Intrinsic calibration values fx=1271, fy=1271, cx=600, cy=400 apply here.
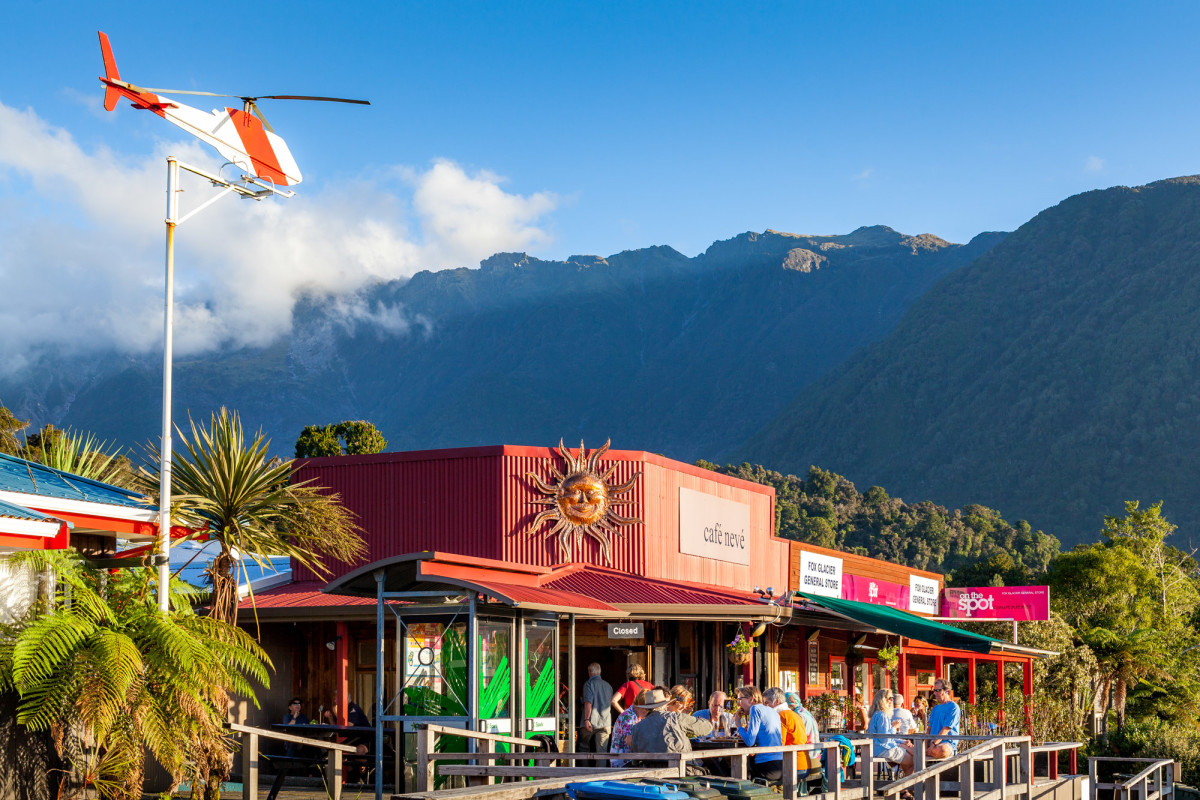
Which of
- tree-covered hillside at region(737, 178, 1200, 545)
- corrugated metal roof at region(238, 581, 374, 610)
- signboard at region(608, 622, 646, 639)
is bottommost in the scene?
signboard at region(608, 622, 646, 639)

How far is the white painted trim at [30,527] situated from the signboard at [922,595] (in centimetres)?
2628

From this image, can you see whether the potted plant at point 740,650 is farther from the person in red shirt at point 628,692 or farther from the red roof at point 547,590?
the person in red shirt at point 628,692

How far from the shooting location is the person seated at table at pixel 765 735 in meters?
11.6

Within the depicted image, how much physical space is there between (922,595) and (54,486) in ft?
88.7

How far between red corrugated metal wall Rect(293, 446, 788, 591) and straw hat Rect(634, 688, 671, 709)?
695 centimetres

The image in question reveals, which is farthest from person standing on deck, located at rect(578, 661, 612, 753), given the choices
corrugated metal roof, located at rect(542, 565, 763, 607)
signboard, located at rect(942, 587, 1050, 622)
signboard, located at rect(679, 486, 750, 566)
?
signboard, located at rect(942, 587, 1050, 622)

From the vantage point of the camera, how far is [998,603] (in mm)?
33344

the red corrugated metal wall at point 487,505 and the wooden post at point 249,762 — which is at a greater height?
the red corrugated metal wall at point 487,505

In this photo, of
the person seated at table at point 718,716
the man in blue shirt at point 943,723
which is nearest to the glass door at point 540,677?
the person seated at table at point 718,716

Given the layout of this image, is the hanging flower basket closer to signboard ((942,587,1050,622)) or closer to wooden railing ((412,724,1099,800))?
wooden railing ((412,724,1099,800))

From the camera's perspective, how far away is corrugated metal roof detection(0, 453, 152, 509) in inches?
428

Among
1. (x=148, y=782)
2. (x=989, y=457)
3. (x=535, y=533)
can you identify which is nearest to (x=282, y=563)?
(x=535, y=533)

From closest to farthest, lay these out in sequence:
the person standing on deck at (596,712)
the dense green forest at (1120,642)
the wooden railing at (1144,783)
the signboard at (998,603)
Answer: the person standing on deck at (596,712) → the wooden railing at (1144,783) → the dense green forest at (1120,642) → the signboard at (998,603)

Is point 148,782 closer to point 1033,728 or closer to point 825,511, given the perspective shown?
point 1033,728
